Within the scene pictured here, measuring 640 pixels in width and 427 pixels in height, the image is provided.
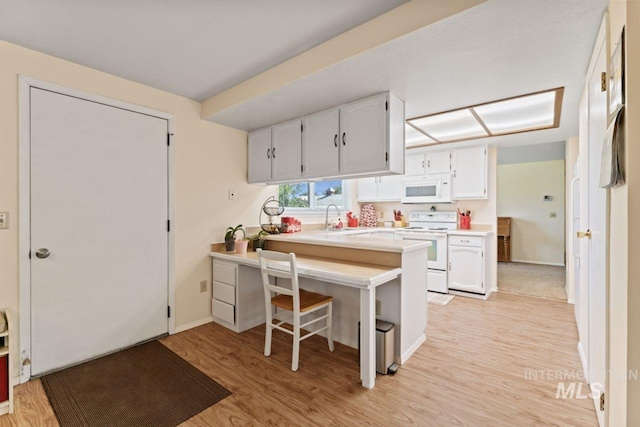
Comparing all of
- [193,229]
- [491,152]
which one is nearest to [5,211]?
[193,229]

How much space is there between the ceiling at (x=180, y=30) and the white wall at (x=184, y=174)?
126 mm

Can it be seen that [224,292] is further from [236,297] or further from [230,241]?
[230,241]

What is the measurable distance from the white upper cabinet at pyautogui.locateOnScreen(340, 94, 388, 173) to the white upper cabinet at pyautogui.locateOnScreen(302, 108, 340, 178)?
0.07 m

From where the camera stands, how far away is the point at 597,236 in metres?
1.67

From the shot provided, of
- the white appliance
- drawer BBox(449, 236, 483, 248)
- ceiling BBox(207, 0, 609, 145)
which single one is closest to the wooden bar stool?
ceiling BBox(207, 0, 609, 145)

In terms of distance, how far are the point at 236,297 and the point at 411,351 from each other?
5.57 ft

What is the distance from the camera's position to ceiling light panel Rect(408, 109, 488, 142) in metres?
3.09

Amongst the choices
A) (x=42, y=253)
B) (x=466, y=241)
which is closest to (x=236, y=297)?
(x=42, y=253)

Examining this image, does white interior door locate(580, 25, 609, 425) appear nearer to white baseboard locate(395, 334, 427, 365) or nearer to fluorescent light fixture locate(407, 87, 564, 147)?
fluorescent light fixture locate(407, 87, 564, 147)

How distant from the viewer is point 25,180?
2094 mm

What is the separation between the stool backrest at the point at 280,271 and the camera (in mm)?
2197

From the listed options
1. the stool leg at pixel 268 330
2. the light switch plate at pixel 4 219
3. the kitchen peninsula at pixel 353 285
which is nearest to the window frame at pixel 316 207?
the kitchen peninsula at pixel 353 285

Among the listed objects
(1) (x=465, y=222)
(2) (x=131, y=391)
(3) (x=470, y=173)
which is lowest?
(2) (x=131, y=391)

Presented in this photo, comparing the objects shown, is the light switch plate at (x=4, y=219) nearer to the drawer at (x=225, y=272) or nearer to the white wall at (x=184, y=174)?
the white wall at (x=184, y=174)
